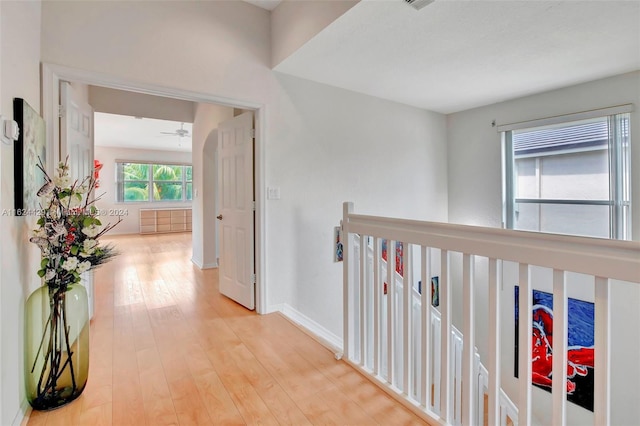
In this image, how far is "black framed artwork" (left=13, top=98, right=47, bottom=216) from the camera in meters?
1.54

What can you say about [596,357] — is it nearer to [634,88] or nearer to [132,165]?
[634,88]

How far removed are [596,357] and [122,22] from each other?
3313 millimetres

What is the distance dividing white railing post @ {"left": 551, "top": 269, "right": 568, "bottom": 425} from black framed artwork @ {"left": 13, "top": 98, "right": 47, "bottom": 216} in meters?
2.35

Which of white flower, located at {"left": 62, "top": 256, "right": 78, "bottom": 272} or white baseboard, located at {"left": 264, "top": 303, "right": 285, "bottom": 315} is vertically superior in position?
white flower, located at {"left": 62, "top": 256, "right": 78, "bottom": 272}

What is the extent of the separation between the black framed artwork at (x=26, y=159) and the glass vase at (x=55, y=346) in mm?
455

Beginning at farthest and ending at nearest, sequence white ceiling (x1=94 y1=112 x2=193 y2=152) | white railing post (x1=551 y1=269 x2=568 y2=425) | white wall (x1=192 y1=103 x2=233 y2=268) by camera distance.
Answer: white ceiling (x1=94 y1=112 x2=193 y2=152) < white wall (x1=192 y1=103 x2=233 y2=268) < white railing post (x1=551 y1=269 x2=568 y2=425)

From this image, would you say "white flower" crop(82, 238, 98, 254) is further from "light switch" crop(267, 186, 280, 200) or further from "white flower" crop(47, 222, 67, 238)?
"light switch" crop(267, 186, 280, 200)

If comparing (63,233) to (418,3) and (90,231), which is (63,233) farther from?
(418,3)

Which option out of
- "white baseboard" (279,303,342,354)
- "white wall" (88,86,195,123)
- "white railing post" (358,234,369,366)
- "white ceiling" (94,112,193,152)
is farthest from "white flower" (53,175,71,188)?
"white ceiling" (94,112,193,152)

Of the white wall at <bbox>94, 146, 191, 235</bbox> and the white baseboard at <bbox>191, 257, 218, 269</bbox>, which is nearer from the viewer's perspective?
the white baseboard at <bbox>191, 257, 218, 269</bbox>

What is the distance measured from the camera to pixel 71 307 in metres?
1.75

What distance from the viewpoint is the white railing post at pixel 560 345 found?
44.4 inches

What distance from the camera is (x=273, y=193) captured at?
3.12 metres

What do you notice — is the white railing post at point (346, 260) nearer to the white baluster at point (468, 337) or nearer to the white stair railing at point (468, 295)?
the white stair railing at point (468, 295)
